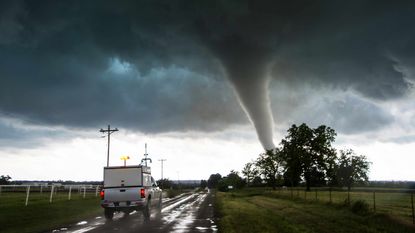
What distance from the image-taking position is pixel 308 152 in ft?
343

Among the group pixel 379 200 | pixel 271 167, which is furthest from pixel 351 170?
pixel 379 200

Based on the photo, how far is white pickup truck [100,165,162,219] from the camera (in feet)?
78.9

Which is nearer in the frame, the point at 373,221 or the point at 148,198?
the point at 373,221

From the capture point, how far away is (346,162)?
12250 centimetres

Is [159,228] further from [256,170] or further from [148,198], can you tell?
[256,170]

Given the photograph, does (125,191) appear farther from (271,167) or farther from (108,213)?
(271,167)

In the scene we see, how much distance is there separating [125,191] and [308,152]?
281ft

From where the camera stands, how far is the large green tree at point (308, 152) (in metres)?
104

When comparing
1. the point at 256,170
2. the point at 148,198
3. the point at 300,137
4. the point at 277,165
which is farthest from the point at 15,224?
the point at 256,170

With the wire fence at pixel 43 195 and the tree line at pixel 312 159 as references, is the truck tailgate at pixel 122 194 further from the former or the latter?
the tree line at pixel 312 159

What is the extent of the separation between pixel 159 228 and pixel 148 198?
6975mm

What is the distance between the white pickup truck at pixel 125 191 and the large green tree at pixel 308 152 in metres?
82.1

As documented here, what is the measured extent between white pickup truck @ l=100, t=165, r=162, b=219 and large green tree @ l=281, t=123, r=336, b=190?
269 ft

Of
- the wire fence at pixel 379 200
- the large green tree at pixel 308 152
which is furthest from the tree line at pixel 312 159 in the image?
the wire fence at pixel 379 200
